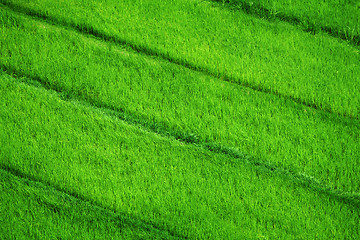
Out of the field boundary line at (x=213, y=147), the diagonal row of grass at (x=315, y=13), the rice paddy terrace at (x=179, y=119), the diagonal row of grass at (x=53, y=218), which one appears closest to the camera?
the diagonal row of grass at (x=53, y=218)

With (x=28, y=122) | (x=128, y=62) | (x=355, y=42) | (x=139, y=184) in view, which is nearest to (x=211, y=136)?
(x=139, y=184)

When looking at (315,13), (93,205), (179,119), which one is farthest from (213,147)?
(315,13)

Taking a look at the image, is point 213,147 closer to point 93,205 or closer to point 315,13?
point 93,205

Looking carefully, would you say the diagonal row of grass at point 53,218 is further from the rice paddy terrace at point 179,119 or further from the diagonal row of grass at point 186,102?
the diagonal row of grass at point 186,102

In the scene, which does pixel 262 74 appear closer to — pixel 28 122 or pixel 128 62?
pixel 128 62

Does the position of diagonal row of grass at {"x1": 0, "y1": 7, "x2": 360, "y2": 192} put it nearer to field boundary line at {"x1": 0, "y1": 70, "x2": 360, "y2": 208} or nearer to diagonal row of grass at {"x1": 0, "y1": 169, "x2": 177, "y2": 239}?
field boundary line at {"x1": 0, "y1": 70, "x2": 360, "y2": 208}

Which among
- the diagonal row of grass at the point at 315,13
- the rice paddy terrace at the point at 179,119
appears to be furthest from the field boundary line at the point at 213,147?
the diagonal row of grass at the point at 315,13
